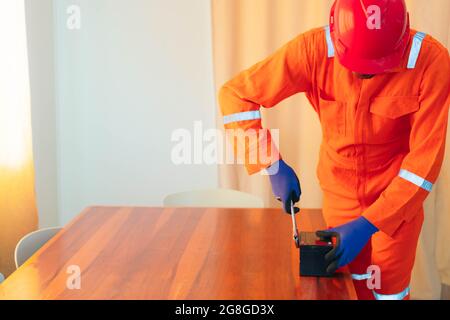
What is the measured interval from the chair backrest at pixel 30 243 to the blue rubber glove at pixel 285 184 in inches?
35.0

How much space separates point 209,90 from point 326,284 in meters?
1.93

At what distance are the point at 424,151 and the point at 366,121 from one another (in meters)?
0.22

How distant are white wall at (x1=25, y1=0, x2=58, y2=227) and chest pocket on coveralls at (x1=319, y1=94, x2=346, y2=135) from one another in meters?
1.82

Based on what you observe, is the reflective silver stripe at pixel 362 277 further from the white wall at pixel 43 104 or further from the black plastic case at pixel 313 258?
the white wall at pixel 43 104

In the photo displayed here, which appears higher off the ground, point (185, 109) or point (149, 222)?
point (185, 109)

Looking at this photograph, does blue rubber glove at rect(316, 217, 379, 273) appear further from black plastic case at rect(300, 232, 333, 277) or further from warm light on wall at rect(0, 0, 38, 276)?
warm light on wall at rect(0, 0, 38, 276)

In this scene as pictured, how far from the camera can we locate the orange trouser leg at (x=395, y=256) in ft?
6.64

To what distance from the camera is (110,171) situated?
11.8 ft

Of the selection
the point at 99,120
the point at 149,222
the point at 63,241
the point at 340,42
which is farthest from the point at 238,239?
the point at 99,120

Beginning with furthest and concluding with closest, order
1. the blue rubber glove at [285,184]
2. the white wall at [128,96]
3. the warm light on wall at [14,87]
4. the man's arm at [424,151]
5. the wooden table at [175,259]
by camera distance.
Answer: the white wall at [128,96]
the warm light on wall at [14,87]
the blue rubber glove at [285,184]
the man's arm at [424,151]
the wooden table at [175,259]

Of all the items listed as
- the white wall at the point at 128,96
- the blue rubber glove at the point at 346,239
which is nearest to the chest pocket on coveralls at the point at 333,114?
the blue rubber glove at the point at 346,239
